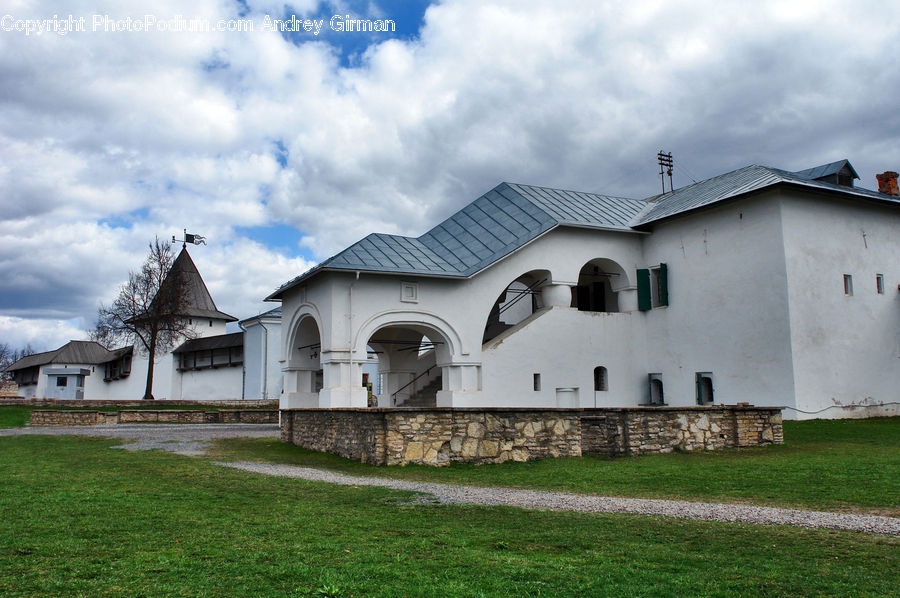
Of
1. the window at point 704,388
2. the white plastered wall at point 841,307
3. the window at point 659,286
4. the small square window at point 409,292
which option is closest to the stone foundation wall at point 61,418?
the small square window at point 409,292

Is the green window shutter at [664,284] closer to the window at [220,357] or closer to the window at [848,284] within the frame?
the window at [848,284]

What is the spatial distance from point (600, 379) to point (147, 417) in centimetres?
1652

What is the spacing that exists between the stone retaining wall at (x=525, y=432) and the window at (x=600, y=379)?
9.13 metres

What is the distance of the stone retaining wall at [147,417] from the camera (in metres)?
24.2

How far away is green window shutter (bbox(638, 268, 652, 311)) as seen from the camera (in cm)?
2450

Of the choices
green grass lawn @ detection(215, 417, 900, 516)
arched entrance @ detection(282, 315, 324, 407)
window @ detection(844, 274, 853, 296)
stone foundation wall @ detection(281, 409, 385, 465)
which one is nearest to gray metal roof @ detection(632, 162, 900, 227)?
window @ detection(844, 274, 853, 296)

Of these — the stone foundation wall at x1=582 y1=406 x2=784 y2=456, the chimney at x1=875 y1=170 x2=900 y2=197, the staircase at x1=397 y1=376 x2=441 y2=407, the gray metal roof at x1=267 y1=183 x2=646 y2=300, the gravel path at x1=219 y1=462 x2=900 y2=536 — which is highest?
the chimney at x1=875 y1=170 x2=900 y2=197

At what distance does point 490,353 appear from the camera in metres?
21.9

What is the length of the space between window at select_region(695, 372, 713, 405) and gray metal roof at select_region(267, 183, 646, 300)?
18.2 ft

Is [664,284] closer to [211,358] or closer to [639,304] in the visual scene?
[639,304]

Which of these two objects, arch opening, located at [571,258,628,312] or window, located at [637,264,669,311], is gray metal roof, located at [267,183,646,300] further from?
arch opening, located at [571,258,628,312]

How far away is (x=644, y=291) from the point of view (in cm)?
2453

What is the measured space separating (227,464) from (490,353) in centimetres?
1107

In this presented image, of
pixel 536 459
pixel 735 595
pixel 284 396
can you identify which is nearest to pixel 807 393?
pixel 536 459
